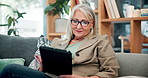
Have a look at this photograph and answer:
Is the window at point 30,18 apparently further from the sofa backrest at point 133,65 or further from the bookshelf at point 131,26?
the sofa backrest at point 133,65

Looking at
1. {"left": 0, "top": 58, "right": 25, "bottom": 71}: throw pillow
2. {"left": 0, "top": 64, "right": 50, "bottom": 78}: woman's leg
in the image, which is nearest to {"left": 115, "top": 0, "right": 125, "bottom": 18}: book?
{"left": 0, "top": 58, "right": 25, "bottom": 71}: throw pillow

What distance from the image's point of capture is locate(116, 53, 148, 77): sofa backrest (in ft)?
5.26

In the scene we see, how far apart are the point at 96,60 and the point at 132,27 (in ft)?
2.44

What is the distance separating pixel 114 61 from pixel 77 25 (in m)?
0.40

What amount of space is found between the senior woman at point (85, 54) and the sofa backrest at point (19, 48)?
42 cm

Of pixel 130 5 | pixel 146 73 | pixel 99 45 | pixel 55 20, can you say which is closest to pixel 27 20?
pixel 55 20

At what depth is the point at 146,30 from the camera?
2309 millimetres

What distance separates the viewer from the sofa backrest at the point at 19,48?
2.12 meters

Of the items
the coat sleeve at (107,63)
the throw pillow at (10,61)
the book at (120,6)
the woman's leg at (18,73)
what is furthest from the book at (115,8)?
the woman's leg at (18,73)

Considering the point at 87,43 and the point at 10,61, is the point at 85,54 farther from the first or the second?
the point at 10,61

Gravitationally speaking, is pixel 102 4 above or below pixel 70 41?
above

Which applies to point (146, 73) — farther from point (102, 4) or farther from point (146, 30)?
point (102, 4)

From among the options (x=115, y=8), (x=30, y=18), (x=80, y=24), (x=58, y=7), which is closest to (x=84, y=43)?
(x=80, y=24)

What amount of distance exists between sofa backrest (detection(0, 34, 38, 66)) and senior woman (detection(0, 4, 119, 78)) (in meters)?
0.42
